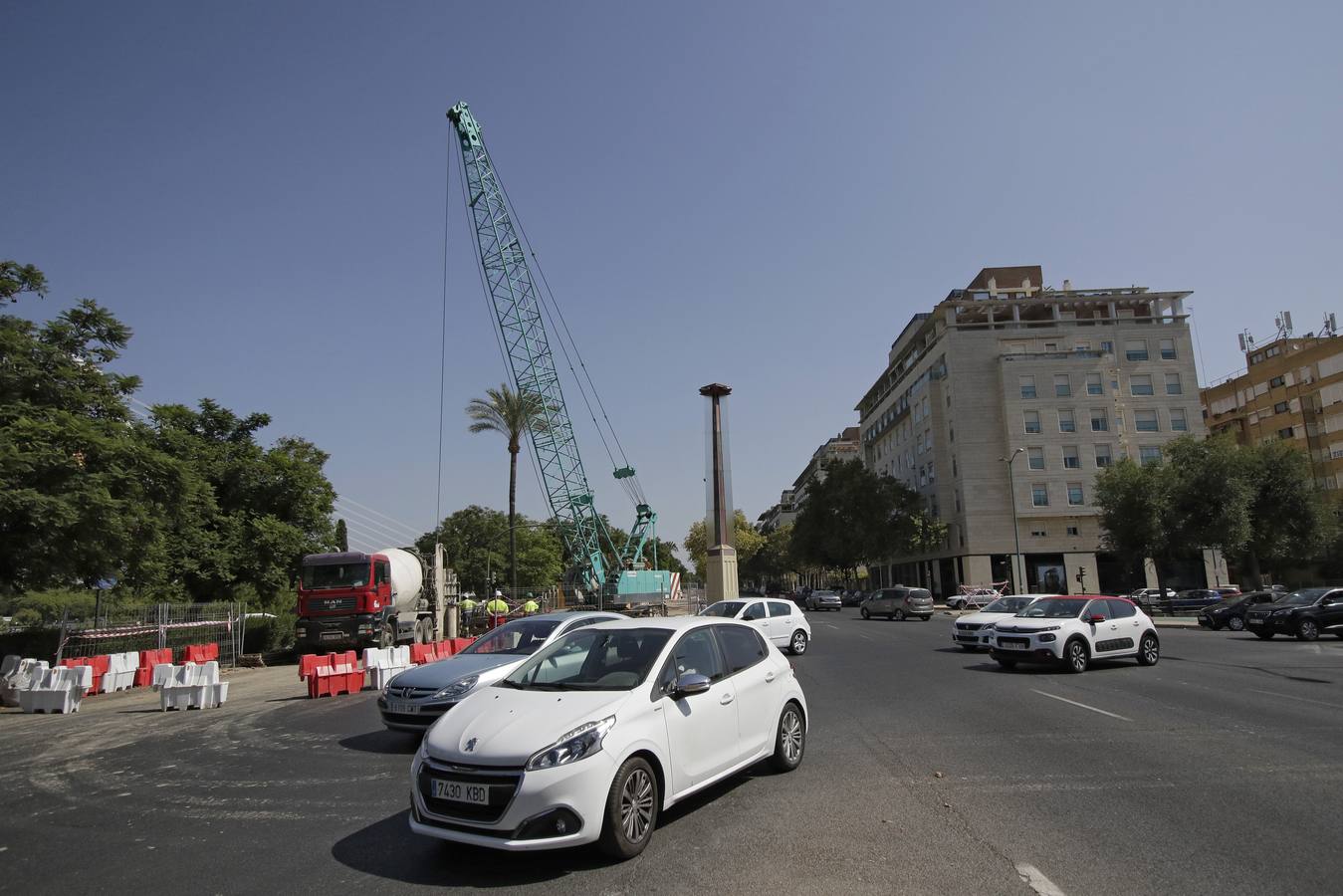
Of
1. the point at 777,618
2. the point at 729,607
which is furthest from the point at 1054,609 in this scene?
the point at 729,607

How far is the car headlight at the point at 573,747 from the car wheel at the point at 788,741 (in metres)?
2.57

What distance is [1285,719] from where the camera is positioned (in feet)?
32.4

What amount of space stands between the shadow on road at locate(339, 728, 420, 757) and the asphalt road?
5 cm

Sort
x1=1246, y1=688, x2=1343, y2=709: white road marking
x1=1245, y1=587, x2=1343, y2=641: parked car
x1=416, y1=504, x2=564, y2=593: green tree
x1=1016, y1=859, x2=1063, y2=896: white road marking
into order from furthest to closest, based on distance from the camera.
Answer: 1. x1=416, y1=504, x2=564, y2=593: green tree
2. x1=1245, y1=587, x2=1343, y2=641: parked car
3. x1=1246, y1=688, x2=1343, y2=709: white road marking
4. x1=1016, y1=859, x2=1063, y2=896: white road marking

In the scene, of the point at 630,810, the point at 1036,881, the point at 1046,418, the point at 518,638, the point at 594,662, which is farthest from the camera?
the point at 1046,418

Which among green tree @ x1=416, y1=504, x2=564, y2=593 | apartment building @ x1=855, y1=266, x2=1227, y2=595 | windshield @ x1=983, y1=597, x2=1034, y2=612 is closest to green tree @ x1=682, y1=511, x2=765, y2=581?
green tree @ x1=416, y1=504, x2=564, y2=593

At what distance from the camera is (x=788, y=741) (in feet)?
24.7

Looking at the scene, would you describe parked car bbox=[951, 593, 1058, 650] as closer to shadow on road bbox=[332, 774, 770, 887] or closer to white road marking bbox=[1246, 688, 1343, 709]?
white road marking bbox=[1246, 688, 1343, 709]

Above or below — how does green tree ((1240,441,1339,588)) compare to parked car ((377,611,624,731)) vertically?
above

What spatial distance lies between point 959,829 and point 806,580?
14481 cm

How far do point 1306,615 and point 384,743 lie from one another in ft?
82.7

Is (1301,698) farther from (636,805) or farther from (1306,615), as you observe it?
(1306,615)

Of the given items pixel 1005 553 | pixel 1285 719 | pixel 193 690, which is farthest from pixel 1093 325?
pixel 193 690

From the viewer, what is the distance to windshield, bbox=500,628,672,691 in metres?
6.07
